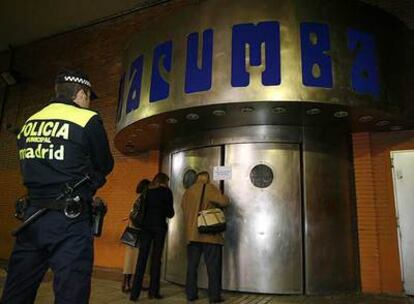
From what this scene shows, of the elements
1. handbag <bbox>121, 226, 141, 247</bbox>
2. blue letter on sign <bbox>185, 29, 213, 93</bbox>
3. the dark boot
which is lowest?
the dark boot

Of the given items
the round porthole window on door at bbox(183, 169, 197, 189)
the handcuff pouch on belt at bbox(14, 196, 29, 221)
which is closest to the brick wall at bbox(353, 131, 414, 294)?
the round porthole window on door at bbox(183, 169, 197, 189)

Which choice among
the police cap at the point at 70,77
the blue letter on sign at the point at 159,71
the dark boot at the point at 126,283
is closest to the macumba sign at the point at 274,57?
the blue letter on sign at the point at 159,71

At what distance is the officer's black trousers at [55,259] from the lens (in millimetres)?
1988

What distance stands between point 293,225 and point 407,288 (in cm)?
182

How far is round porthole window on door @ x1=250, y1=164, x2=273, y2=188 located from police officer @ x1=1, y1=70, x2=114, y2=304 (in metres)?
3.45

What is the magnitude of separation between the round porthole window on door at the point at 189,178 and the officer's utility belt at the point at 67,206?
3.97 metres

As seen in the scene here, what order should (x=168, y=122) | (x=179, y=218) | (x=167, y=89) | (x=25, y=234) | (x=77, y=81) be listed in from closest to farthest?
(x=25, y=234)
(x=77, y=81)
(x=167, y=89)
(x=168, y=122)
(x=179, y=218)

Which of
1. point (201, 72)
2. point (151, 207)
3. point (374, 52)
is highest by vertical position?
point (374, 52)

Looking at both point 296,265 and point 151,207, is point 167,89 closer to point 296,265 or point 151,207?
point 151,207

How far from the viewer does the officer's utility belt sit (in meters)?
2.07

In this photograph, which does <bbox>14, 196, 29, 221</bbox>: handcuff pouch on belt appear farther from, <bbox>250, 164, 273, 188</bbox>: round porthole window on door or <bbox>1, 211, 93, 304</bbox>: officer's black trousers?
<bbox>250, 164, 273, 188</bbox>: round porthole window on door

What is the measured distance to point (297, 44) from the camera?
461 cm

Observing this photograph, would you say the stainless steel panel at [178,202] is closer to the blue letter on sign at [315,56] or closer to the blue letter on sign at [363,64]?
the blue letter on sign at [315,56]

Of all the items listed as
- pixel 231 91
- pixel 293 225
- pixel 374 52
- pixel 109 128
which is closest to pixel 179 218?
pixel 293 225
